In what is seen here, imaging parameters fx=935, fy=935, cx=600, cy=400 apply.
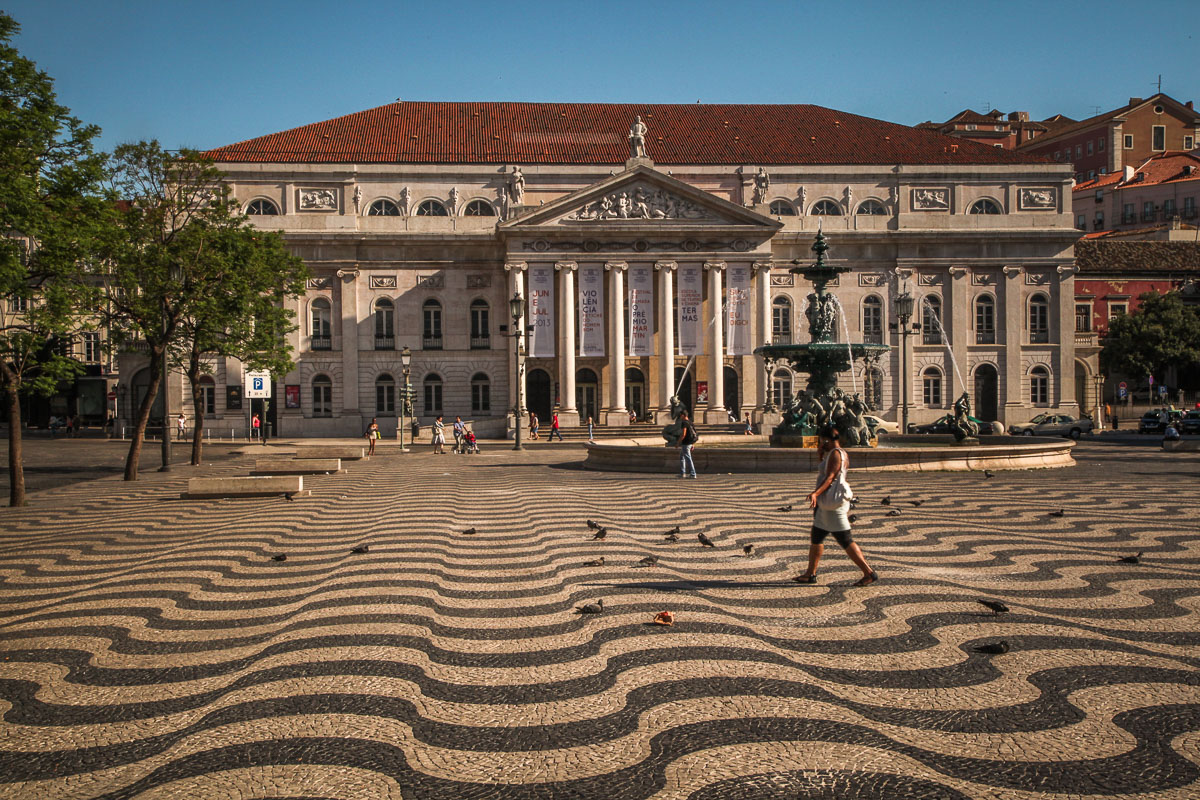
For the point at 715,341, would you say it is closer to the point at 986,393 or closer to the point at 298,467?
the point at 986,393

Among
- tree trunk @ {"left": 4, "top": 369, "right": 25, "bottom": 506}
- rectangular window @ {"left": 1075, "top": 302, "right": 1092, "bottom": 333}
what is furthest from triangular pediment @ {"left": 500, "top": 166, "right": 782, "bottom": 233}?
tree trunk @ {"left": 4, "top": 369, "right": 25, "bottom": 506}

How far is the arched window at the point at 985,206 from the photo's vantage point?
55562mm

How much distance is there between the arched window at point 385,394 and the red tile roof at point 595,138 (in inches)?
487

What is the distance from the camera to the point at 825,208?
55312 millimetres

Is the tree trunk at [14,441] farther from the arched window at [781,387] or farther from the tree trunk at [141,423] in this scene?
the arched window at [781,387]

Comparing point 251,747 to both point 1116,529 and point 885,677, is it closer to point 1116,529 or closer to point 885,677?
point 885,677

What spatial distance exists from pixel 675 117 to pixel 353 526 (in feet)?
167

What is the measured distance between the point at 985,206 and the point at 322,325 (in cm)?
3941

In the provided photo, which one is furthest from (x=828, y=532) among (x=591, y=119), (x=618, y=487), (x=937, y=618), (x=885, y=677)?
(x=591, y=119)

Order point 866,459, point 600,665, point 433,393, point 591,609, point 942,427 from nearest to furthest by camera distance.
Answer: point 600,665 < point 591,609 < point 866,459 < point 942,427 < point 433,393

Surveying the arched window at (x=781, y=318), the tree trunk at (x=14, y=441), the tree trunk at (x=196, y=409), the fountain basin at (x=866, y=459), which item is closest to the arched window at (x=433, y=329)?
the arched window at (x=781, y=318)

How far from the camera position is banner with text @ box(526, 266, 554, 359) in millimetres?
49781

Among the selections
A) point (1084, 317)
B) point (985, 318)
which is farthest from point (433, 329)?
point (1084, 317)

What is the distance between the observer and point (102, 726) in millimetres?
5422
